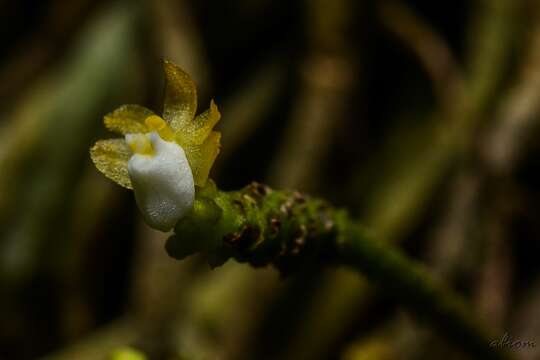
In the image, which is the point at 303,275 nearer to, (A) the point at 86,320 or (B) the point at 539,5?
(A) the point at 86,320

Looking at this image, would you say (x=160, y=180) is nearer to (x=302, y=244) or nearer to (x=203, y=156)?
(x=203, y=156)

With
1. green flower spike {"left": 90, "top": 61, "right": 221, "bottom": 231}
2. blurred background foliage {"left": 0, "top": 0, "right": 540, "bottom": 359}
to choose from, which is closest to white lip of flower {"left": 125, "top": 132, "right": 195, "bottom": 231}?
green flower spike {"left": 90, "top": 61, "right": 221, "bottom": 231}

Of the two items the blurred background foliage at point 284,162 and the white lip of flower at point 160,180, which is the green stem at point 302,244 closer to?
the white lip of flower at point 160,180

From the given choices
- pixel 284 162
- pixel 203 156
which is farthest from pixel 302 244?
pixel 284 162

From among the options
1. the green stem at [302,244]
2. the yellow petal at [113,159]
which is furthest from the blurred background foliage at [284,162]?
the yellow petal at [113,159]

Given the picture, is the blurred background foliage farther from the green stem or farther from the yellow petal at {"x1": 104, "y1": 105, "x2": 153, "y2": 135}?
the yellow petal at {"x1": 104, "y1": 105, "x2": 153, "y2": 135}

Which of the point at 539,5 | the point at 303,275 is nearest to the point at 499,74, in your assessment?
the point at 539,5
